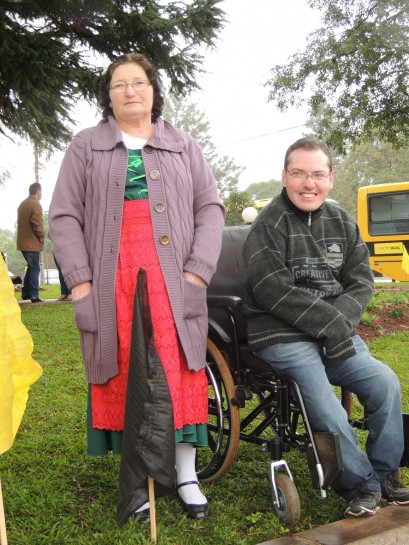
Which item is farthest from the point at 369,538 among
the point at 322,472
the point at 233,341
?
the point at 233,341

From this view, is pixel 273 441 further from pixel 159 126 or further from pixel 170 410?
pixel 159 126

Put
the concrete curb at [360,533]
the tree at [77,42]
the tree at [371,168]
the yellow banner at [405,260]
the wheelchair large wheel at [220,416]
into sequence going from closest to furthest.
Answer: the concrete curb at [360,533] → the wheelchair large wheel at [220,416] → the tree at [77,42] → the yellow banner at [405,260] → the tree at [371,168]

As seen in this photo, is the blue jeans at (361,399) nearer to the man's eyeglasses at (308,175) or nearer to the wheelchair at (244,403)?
the wheelchair at (244,403)

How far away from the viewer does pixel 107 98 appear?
3100 millimetres

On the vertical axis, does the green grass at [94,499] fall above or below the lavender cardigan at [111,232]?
below

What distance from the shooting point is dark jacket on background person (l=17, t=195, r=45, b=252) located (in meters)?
11.3

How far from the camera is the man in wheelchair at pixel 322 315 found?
2834 mm

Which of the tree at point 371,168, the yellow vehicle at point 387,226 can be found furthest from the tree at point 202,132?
the yellow vehicle at point 387,226

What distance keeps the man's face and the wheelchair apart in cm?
54

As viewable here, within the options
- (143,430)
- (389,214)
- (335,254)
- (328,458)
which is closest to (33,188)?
(335,254)

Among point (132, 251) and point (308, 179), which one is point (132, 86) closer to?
point (132, 251)

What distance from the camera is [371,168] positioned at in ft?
155

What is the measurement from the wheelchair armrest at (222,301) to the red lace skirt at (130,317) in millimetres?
378

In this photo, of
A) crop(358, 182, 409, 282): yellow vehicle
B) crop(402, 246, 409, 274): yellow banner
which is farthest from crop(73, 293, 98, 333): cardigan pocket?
crop(358, 182, 409, 282): yellow vehicle
